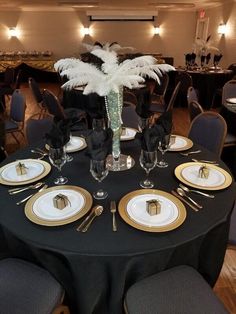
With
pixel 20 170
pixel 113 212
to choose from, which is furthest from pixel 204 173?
pixel 20 170

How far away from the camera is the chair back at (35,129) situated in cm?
228

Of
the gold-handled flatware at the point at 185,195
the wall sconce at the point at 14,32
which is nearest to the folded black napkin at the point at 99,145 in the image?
the gold-handled flatware at the point at 185,195

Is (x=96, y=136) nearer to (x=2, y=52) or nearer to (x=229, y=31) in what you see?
(x=229, y=31)

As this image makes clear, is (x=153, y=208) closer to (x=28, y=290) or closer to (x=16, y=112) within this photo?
(x=28, y=290)

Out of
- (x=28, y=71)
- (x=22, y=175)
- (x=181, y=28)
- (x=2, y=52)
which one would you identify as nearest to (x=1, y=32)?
(x=2, y=52)

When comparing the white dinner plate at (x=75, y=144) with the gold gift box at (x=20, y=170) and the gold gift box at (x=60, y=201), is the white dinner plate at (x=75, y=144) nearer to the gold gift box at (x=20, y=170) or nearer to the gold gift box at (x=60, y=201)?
the gold gift box at (x=20, y=170)

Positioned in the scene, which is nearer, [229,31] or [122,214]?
[122,214]

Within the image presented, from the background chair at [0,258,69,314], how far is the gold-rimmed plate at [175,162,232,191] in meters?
0.82

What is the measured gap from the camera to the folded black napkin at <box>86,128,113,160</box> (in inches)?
49.9

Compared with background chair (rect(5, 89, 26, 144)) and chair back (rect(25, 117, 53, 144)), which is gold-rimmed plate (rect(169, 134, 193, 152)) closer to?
chair back (rect(25, 117, 53, 144))

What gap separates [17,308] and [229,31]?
9.01 m

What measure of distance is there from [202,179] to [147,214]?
0.45 m

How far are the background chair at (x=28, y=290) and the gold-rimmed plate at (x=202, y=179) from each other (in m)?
0.82

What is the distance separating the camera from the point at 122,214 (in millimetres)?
1191
